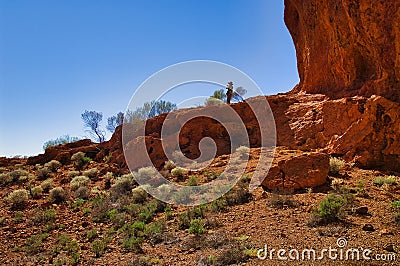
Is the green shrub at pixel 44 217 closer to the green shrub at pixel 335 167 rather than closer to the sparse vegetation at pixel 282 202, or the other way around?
the sparse vegetation at pixel 282 202

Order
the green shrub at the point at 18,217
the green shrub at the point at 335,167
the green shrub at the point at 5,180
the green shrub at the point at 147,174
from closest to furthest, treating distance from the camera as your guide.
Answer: the green shrub at the point at 335,167 < the green shrub at the point at 18,217 < the green shrub at the point at 147,174 < the green shrub at the point at 5,180

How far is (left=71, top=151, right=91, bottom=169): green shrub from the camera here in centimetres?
1807

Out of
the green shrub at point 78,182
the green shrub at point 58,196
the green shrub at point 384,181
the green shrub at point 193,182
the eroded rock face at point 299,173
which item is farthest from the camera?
the green shrub at point 78,182

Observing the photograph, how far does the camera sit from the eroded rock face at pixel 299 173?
357 inches

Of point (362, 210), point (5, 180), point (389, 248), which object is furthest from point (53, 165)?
point (389, 248)

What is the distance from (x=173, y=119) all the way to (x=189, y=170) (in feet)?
14.4

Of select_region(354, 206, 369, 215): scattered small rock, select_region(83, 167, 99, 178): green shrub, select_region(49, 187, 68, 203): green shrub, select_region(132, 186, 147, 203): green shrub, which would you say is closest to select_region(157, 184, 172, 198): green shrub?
select_region(132, 186, 147, 203): green shrub

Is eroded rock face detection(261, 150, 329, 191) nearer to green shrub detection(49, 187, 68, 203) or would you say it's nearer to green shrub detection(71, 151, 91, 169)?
Result: green shrub detection(49, 187, 68, 203)

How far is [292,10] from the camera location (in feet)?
59.9

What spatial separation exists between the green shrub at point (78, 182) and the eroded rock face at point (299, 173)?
8479 millimetres

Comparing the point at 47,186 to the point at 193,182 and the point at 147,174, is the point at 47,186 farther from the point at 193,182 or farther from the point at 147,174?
the point at 193,182

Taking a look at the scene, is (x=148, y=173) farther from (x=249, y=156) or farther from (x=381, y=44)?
(x=381, y=44)

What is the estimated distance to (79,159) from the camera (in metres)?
18.6

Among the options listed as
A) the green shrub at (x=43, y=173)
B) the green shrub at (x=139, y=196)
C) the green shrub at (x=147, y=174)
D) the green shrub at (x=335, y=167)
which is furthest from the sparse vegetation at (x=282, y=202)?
the green shrub at (x=43, y=173)
